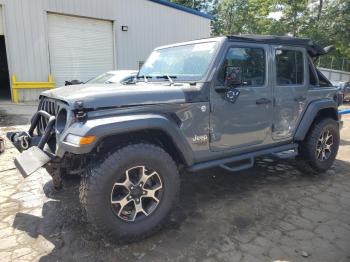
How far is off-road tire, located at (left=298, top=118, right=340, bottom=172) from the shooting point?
462 cm

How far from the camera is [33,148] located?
3.05 meters

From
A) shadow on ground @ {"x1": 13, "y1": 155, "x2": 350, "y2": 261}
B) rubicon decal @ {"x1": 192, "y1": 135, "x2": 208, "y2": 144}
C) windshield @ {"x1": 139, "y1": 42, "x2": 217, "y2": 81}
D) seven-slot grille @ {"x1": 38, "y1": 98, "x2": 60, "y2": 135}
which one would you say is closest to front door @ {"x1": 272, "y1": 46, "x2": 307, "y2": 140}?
shadow on ground @ {"x1": 13, "y1": 155, "x2": 350, "y2": 261}

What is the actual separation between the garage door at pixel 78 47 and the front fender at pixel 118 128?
10.1m

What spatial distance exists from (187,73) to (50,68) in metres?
9.45

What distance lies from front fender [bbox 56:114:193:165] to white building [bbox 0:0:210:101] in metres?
9.54

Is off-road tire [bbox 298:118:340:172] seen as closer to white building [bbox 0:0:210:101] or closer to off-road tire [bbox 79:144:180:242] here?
off-road tire [bbox 79:144:180:242]

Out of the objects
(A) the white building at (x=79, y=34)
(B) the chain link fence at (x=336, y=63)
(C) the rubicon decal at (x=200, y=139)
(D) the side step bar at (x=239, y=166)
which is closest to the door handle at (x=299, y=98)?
(D) the side step bar at (x=239, y=166)

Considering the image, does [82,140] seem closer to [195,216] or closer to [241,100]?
[195,216]

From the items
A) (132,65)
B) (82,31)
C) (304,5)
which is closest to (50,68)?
(82,31)

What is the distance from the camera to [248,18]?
30344 mm

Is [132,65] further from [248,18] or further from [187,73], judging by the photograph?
[248,18]

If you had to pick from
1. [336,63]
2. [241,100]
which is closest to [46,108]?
[241,100]

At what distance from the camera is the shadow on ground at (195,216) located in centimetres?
285

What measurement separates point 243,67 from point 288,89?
86 cm
